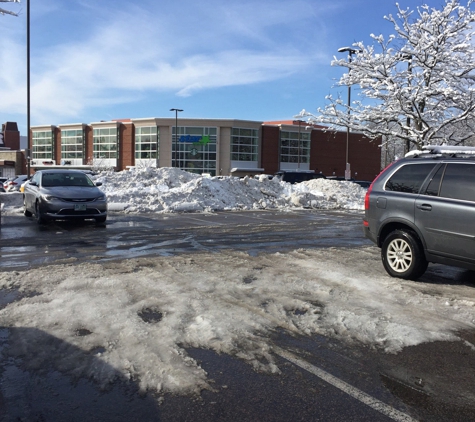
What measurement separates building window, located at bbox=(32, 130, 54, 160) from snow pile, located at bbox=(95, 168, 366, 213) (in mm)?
60349

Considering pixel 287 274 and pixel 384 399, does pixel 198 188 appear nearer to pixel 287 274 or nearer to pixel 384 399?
pixel 287 274

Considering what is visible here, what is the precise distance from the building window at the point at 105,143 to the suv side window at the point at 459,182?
2719 inches

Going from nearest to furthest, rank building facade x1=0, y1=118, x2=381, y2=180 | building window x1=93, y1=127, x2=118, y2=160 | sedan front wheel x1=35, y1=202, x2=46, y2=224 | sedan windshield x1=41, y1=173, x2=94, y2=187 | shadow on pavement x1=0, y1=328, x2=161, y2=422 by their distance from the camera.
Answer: shadow on pavement x1=0, y1=328, x2=161, y2=422 → sedan front wheel x1=35, y1=202, x2=46, y2=224 → sedan windshield x1=41, y1=173, x2=94, y2=187 → building facade x1=0, y1=118, x2=381, y2=180 → building window x1=93, y1=127, x2=118, y2=160

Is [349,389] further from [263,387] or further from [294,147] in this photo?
[294,147]

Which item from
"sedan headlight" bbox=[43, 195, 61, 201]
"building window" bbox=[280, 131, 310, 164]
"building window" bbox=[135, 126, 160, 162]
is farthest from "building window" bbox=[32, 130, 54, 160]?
"sedan headlight" bbox=[43, 195, 61, 201]

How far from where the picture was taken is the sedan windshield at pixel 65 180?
44.4 ft

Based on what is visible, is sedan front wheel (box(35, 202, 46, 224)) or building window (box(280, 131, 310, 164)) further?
building window (box(280, 131, 310, 164))

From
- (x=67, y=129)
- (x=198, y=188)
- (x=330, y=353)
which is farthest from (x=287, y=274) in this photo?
(x=67, y=129)

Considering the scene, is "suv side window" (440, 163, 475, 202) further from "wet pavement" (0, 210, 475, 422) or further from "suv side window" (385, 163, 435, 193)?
"wet pavement" (0, 210, 475, 422)

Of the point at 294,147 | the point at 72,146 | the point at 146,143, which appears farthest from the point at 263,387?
the point at 72,146

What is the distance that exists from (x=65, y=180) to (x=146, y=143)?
56.2 meters

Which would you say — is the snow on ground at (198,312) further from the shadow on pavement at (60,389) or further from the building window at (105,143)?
the building window at (105,143)

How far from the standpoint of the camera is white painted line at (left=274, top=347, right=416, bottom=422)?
10.1 feet

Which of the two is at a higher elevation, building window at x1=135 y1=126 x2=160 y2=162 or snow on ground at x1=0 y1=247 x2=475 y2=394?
building window at x1=135 y1=126 x2=160 y2=162
